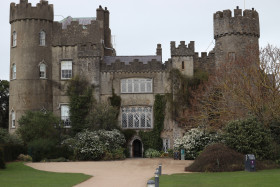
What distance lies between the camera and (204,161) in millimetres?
24562

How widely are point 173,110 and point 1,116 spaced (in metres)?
23.1

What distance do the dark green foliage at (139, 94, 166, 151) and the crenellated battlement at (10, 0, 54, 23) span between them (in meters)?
13.0

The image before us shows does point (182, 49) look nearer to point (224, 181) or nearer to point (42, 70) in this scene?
point (42, 70)

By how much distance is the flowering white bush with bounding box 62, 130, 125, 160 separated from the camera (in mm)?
33688

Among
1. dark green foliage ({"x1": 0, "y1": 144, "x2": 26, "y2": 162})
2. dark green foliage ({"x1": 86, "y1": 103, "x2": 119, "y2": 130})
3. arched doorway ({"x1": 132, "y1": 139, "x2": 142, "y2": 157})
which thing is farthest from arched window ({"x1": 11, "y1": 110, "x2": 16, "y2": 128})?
arched doorway ({"x1": 132, "y1": 139, "x2": 142, "y2": 157})

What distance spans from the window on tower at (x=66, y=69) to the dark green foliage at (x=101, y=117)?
489 centimetres

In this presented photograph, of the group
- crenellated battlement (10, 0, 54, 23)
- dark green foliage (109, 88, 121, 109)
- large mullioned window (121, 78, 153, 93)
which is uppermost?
crenellated battlement (10, 0, 54, 23)

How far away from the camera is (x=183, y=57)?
39.1m

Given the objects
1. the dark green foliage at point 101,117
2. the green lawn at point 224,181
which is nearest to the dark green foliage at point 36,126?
the dark green foliage at point 101,117

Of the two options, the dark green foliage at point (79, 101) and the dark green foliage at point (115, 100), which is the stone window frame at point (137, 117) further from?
the dark green foliage at point (79, 101)

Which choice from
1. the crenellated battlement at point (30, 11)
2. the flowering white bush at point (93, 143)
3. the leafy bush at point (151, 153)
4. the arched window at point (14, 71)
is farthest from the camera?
the arched window at point (14, 71)

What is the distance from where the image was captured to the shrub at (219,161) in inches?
935

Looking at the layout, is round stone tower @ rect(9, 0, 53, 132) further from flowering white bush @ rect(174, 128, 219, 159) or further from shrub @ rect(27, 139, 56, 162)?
flowering white bush @ rect(174, 128, 219, 159)

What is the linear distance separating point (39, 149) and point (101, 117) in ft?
A: 20.3
